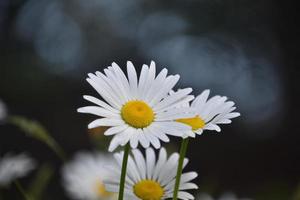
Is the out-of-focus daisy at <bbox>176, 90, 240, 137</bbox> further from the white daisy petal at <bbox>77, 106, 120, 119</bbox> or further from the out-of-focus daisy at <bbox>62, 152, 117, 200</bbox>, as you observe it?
the out-of-focus daisy at <bbox>62, 152, 117, 200</bbox>

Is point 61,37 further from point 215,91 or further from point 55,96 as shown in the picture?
point 215,91

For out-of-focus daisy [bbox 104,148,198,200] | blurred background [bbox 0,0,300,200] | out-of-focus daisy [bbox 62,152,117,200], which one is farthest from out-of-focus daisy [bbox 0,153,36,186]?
blurred background [bbox 0,0,300,200]

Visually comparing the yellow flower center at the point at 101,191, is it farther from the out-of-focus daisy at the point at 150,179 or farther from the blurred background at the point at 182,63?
the blurred background at the point at 182,63

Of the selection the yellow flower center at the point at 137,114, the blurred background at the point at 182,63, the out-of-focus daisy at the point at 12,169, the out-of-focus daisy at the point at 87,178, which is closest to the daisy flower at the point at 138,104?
the yellow flower center at the point at 137,114

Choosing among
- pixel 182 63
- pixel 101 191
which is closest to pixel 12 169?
pixel 101 191

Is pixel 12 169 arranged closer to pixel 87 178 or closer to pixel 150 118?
pixel 87 178

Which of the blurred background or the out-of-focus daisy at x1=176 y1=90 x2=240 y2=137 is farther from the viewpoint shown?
Answer: the blurred background

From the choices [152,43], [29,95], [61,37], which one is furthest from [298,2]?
[29,95]

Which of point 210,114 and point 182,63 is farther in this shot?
point 182,63
